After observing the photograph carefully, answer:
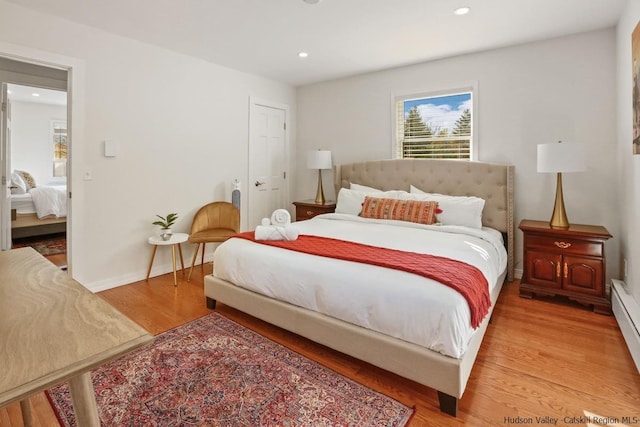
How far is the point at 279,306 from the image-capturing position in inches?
91.7

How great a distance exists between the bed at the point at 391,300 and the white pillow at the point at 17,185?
5.24 metres

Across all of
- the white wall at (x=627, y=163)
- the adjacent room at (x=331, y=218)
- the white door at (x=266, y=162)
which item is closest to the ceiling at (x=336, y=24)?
the adjacent room at (x=331, y=218)

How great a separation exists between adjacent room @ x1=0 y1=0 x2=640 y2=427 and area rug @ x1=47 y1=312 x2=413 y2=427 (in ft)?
0.04

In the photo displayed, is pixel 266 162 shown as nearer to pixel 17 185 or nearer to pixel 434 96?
pixel 434 96

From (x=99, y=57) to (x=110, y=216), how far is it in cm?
153

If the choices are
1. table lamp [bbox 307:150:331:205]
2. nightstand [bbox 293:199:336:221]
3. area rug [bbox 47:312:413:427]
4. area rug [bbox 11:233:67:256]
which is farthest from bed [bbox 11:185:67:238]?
area rug [bbox 47:312:413:427]

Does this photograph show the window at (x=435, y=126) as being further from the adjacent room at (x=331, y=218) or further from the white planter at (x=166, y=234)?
the white planter at (x=166, y=234)

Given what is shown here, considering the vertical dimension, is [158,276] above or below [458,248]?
below

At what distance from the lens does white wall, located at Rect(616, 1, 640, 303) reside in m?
2.40

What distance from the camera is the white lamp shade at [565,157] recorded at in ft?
9.51

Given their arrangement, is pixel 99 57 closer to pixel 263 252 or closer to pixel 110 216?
pixel 110 216

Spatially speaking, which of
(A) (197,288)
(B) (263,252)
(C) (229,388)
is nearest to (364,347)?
(C) (229,388)

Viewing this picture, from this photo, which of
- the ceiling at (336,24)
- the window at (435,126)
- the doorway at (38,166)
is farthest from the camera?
the doorway at (38,166)

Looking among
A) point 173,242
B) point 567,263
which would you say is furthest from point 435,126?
point 173,242
